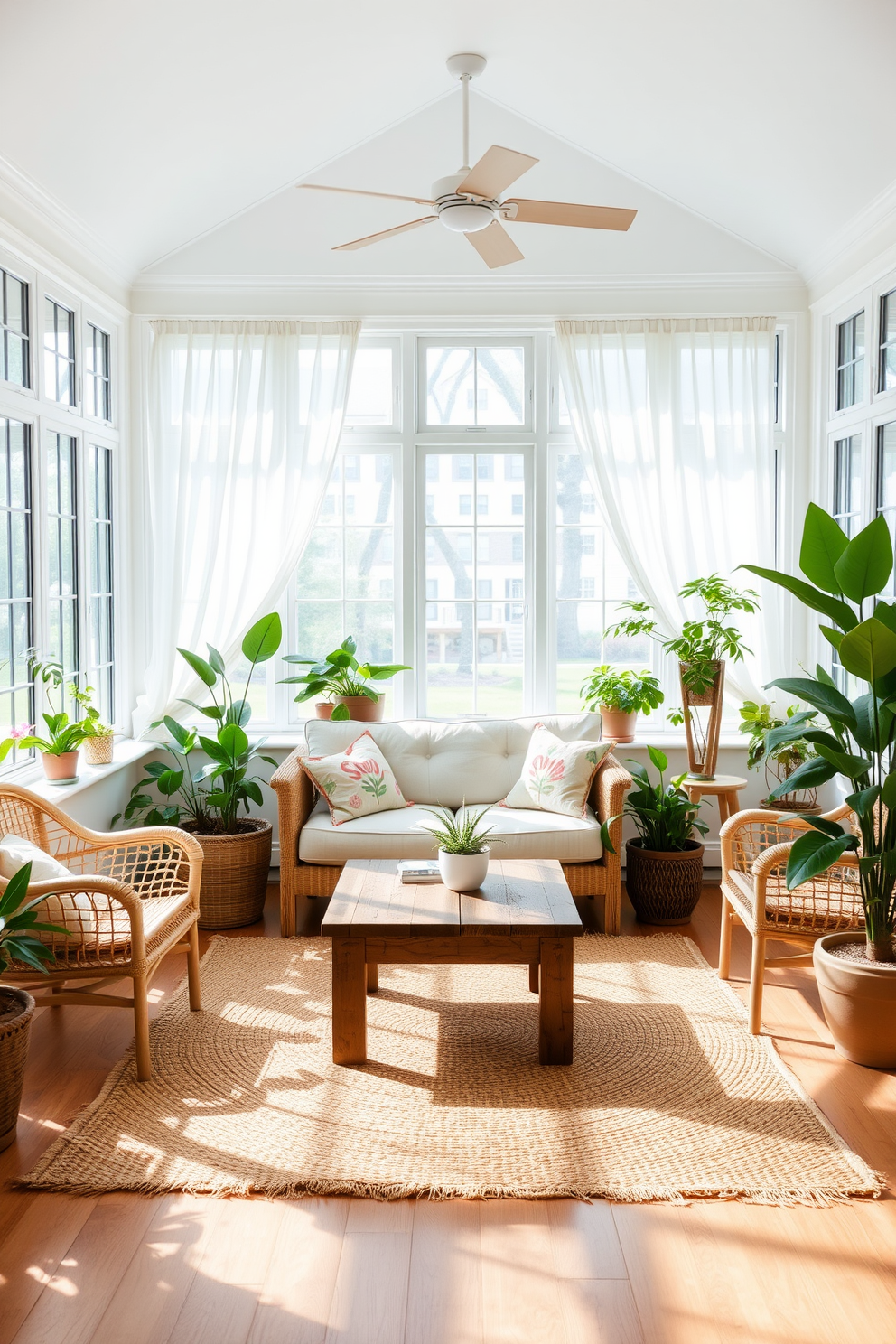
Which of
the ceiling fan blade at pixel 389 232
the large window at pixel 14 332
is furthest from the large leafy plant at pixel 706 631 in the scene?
the large window at pixel 14 332

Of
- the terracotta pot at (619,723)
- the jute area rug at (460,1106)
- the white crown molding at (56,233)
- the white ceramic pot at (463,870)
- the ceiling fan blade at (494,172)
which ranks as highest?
the white crown molding at (56,233)

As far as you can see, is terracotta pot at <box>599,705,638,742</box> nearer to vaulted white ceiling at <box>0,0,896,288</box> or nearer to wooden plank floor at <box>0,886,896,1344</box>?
vaulted white ceiling at <box>0,0,896,288</box>

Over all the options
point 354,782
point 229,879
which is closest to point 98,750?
point 229,879

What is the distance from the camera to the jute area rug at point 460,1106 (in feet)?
8.29

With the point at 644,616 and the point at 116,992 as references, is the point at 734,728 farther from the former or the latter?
the point at 116,992

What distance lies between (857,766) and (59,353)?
365 cm

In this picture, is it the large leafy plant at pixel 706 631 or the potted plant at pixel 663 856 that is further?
the large leafy plant at pixel 706 631

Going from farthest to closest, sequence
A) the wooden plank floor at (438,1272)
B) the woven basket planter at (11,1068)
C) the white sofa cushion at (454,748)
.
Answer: the white sofa cushion at (454,748)
the woven basket planter at (11,1068)
the wooden plank floor at (438,1272)

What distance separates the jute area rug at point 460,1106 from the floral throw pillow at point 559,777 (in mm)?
902

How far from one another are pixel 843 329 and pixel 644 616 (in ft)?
5.47

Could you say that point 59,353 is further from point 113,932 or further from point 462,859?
point 462,859

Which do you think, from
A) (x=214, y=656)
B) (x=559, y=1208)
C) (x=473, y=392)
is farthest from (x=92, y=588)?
(x=559, y=1208)

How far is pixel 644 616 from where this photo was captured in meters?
5.47

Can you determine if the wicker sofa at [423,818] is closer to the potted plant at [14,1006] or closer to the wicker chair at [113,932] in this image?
the wicker chair at [113,932]
